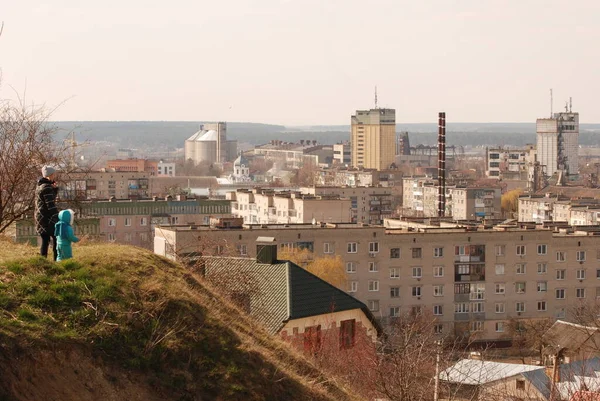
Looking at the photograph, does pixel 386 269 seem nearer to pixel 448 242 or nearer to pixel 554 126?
pixel 448 242

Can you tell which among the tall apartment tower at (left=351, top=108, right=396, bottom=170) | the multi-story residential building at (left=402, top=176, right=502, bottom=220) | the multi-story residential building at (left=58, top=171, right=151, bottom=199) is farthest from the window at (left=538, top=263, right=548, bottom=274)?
the tall apartment tower at (left=351, top=108, right=396, bottom=170)

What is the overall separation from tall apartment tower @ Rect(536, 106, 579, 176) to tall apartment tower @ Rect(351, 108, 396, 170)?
23.1 metres

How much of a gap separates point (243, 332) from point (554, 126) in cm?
14885

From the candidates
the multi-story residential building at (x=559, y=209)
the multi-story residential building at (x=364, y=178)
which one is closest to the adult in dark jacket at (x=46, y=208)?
the multi-story residential building at (x=559, y=209)

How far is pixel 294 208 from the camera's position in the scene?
62.0 meters

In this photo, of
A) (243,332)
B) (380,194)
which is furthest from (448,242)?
(380,194)

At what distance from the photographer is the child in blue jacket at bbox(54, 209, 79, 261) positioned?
457 inches

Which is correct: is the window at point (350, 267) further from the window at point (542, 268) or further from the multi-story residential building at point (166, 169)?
the multi-story residential building at point (166, 169)

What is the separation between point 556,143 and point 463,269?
118m

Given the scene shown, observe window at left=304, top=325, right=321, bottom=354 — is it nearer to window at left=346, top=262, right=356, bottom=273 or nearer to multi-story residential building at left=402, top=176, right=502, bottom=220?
window at left=346, top=262, right=356, bottom=273

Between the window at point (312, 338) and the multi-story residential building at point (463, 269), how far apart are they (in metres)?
21.9

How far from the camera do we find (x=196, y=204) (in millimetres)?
61469

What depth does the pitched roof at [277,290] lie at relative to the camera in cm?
1773

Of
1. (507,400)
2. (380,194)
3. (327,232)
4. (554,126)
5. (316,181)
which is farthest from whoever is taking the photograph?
(554,126)
